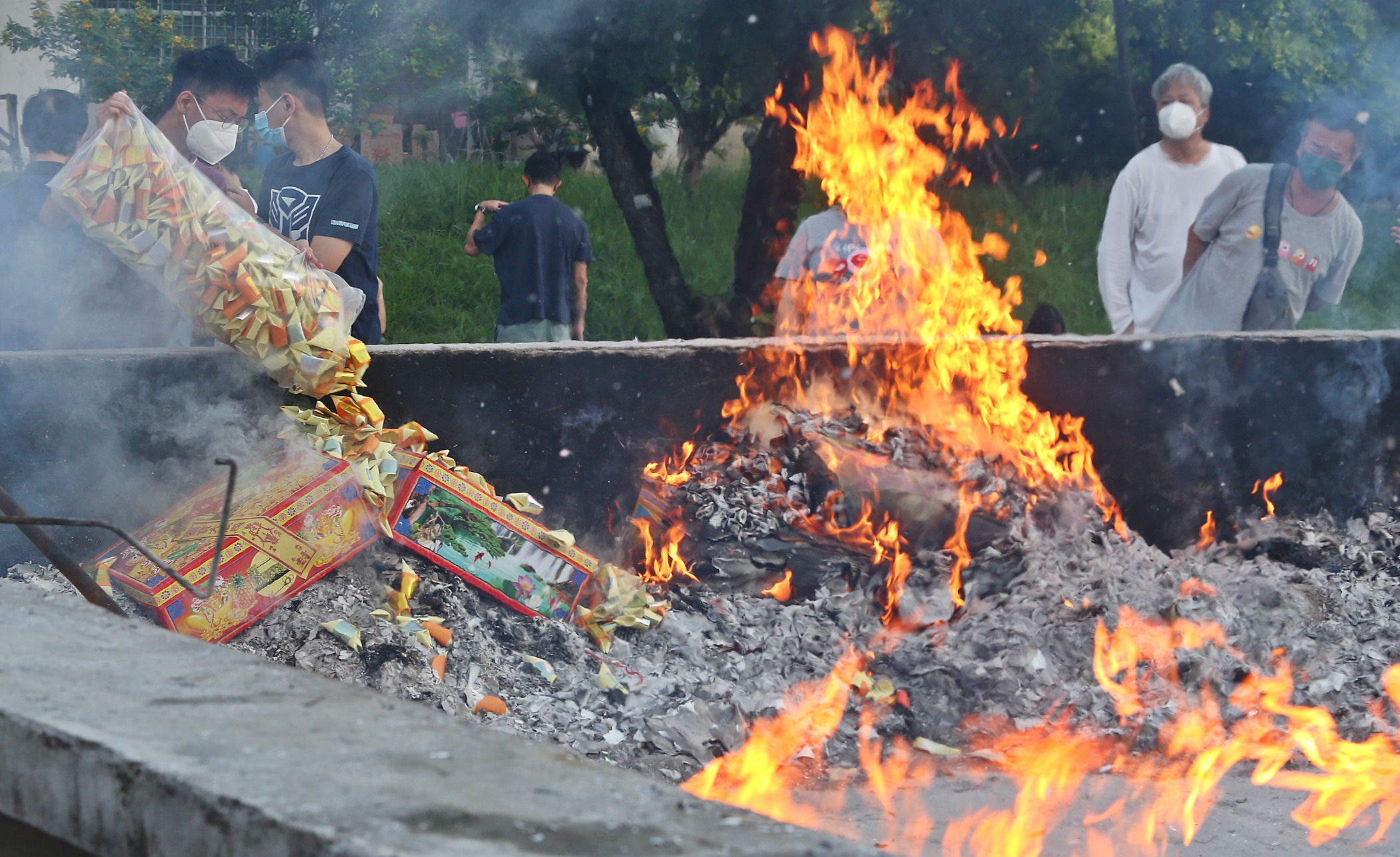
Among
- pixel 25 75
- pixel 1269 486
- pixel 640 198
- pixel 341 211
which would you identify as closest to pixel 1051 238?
pixel 640 198

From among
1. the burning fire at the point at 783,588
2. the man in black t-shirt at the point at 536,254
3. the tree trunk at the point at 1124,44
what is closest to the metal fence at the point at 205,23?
the man in black t-shirt at the point at 536,254

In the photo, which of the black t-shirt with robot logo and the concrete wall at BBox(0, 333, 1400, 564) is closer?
the concrete wall at BBox(0, 333, 1400, 564)

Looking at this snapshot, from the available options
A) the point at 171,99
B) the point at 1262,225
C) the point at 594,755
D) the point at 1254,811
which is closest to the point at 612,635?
the point at 594,755

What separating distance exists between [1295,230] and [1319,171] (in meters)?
0.23

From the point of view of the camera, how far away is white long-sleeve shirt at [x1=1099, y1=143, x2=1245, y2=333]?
17.3 ft

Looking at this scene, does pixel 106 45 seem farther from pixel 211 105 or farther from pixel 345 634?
pixel 345 634

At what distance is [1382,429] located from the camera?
4.75 m

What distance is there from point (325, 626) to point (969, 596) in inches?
76.7

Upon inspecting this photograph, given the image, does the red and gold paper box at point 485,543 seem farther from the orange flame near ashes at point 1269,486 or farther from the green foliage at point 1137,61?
the green foliage at point 1137,61

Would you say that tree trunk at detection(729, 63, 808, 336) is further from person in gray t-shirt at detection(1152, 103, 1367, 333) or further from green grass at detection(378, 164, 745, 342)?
person in gray t-shirt at detection(1152, 103, 1367, 333)

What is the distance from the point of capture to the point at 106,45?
11383 millimetres

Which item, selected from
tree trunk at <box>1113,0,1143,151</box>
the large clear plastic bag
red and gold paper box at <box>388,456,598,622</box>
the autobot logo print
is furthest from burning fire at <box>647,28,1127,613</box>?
tree trunk at <box>1113,0,1143,151</box>

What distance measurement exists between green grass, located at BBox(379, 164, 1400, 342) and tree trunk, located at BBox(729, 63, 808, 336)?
4.13 feet

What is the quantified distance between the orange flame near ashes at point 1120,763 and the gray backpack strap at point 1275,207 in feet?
5.95
